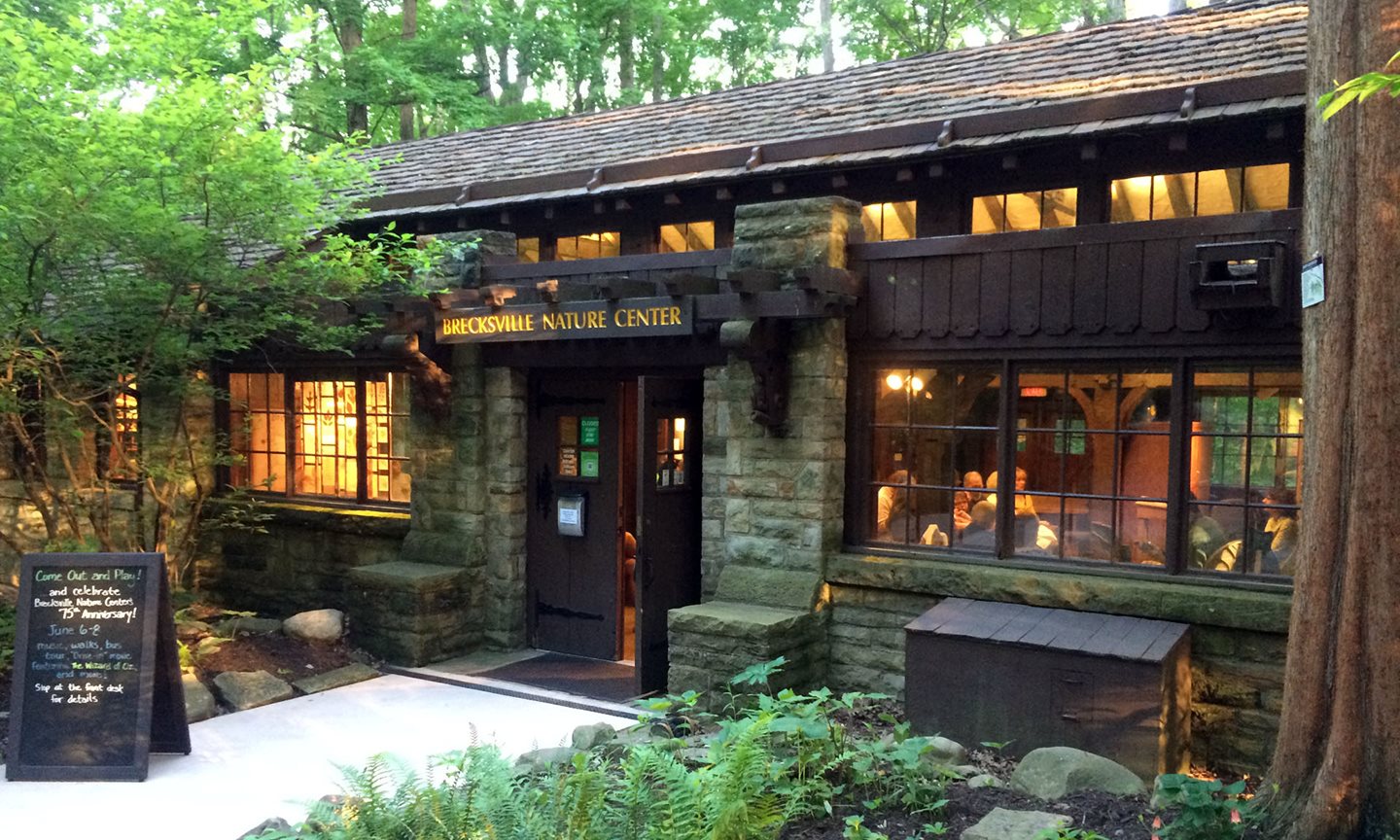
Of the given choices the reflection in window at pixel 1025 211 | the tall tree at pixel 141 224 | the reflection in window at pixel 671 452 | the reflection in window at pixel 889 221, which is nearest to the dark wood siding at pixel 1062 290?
the reflection in window at pixel 1025 211

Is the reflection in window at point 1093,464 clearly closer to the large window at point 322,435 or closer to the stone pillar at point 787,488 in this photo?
the stone pillar at point 787,488

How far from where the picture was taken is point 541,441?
888 cm

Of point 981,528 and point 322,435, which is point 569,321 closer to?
point 981,528

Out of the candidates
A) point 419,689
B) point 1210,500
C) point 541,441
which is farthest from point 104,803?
point 1210,500

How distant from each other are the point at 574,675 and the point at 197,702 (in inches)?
104

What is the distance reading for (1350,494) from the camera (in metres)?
3.68

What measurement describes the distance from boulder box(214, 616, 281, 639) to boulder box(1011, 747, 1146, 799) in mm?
6617

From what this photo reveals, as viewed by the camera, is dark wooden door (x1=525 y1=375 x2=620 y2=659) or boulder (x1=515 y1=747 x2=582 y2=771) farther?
dark wooden door (x1=525 y1=375 x2=620 y2=659)

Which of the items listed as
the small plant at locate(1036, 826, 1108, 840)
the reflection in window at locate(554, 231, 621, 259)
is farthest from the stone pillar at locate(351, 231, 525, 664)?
the small plant at locate(1036, 826, 1108, 840)

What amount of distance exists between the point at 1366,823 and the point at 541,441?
6.57m

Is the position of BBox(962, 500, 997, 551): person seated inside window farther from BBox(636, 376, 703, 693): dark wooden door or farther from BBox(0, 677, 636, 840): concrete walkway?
BBox(0, 677, 636, 840): concrete walkway

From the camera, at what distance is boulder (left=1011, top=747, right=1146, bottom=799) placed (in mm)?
4375

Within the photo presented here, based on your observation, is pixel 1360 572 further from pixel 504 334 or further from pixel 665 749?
pixel 504 334

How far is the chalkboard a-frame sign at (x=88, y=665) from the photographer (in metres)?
5.86
